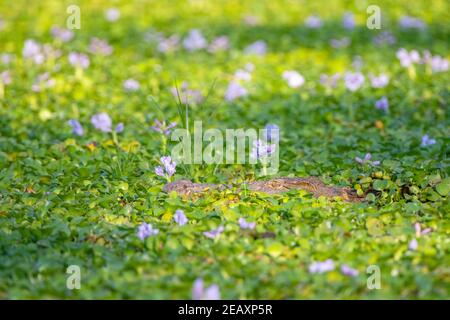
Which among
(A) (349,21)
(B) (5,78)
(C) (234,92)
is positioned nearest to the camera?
(C) (234,92)

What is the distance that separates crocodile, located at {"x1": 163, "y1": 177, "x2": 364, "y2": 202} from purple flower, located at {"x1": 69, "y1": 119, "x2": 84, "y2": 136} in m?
1.13

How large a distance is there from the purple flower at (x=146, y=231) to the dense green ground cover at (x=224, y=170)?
34 millimetres

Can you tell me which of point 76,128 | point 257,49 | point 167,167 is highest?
point 257,49

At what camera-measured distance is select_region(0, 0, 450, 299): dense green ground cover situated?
3.37 m

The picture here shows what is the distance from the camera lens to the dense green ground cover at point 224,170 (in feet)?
11.0

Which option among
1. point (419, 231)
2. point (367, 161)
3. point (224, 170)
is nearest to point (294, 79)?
point (224, 170)

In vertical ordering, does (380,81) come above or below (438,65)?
below

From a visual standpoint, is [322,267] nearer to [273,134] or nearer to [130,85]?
[273,134]

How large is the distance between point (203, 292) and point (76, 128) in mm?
2412

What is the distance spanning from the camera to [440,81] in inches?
257

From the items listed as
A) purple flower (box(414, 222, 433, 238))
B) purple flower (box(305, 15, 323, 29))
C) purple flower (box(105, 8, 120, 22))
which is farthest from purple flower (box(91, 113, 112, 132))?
purple flower (box(305, 15, 323, 29))

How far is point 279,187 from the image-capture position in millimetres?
4305

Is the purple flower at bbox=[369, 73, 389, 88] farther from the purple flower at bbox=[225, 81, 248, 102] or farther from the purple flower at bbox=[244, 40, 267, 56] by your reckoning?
the purple flower at bbox=[244, 40, 267, 56]
